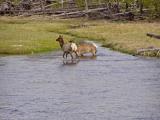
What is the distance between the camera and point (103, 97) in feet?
80.3

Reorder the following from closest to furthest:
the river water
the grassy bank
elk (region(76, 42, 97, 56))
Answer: the river water → elk (region(76, 42, 97, 56)) → the grassy bank

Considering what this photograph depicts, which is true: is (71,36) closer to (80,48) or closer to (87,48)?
(80,48)

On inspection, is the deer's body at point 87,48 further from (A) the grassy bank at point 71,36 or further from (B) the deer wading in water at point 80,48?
(A) the grassy bank at point 71,36

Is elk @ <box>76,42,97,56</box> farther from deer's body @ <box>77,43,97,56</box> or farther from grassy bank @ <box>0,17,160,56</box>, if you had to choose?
grassy bank @ <box>0,17,160,56</box>

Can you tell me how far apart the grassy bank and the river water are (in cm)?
395

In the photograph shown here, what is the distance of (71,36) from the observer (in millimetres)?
51375

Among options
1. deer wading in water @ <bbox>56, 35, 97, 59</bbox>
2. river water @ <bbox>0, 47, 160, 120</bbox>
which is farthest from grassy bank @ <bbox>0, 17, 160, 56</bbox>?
river water @ <bbox>0, 47, 160, 120</bbox>

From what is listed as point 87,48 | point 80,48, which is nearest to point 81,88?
point 87,48

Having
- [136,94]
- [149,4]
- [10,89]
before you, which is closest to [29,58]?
[10,89]

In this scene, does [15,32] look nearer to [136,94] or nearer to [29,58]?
[29,58]

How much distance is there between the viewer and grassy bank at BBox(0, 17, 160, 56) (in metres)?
42.0

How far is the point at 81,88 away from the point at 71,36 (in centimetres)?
2474

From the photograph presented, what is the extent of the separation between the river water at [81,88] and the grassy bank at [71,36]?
3949 millimetres

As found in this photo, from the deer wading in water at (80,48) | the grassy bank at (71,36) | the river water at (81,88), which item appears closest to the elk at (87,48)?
the deer wading in water at (80,48)
